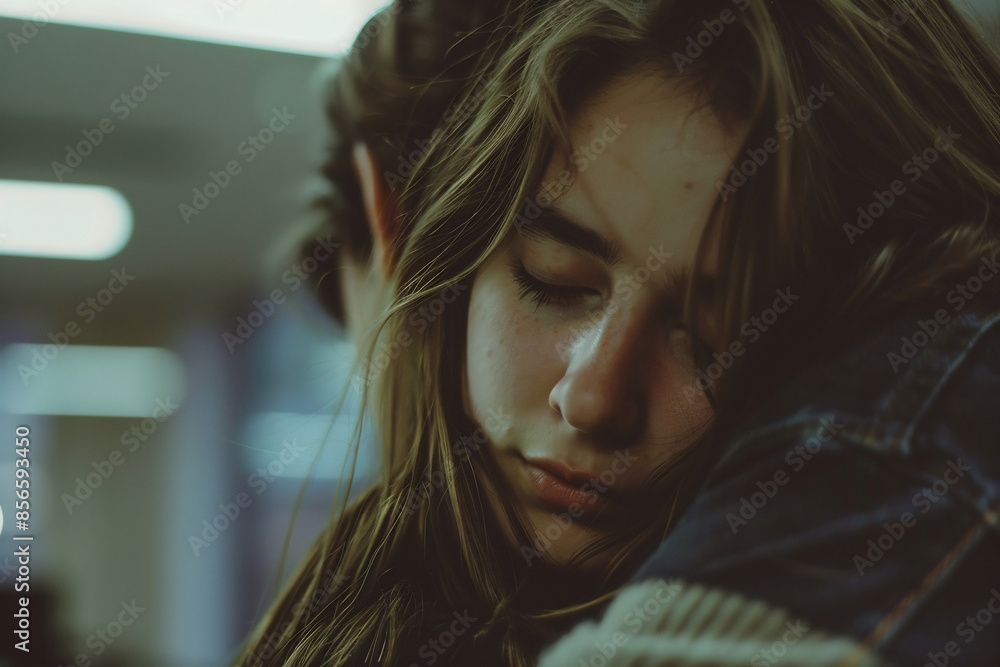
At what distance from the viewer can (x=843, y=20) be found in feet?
2.38

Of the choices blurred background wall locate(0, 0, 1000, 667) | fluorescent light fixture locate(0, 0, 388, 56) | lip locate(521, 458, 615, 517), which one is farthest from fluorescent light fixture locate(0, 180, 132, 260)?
lip locate(521, 458, 615, 517)

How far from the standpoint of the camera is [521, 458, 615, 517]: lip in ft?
2.34

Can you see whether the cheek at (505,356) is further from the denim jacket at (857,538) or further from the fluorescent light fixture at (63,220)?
the fluorescent light fixture at (63,220)

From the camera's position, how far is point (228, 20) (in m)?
0.80

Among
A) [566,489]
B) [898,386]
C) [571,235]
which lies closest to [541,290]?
[571,235]

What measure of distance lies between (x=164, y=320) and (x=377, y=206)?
23 centimetres

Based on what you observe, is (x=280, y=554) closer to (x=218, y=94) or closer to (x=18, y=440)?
(x=18, y=440)

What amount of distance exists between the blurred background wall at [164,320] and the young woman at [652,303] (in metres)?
0.08

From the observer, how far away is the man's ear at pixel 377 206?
2.58ft

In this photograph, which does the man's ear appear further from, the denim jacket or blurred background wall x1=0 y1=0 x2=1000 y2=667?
the denim jacket

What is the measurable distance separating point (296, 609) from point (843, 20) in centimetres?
73

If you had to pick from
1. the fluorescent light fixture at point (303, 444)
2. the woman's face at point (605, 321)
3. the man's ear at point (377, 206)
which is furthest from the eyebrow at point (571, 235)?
the fluorescent light fixture at point (303, 444)

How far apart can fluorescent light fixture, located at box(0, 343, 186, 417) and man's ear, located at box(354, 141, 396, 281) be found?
0.22 m

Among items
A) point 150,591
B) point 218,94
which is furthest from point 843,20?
point 150,591
